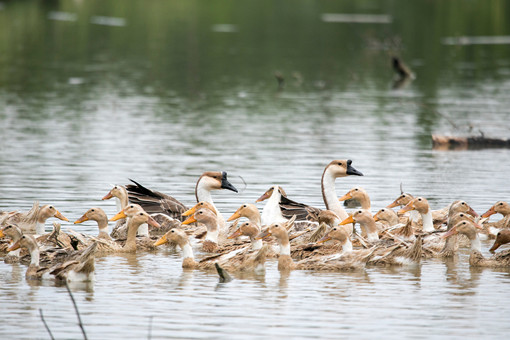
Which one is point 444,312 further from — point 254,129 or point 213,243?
point 254,129

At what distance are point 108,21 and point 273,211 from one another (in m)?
58.9

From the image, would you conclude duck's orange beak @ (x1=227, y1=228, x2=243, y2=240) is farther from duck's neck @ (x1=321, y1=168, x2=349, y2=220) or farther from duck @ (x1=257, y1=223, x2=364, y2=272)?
duck's neck @ (x1=321, y1=168, x2=349, y2=220)

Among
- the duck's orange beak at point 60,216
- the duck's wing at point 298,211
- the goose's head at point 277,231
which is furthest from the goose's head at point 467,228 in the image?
the duck's orange beak at point 60,216

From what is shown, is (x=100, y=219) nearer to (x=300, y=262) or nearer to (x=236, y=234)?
(x=236, y=234)


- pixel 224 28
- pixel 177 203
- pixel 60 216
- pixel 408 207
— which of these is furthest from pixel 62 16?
pixel 408 207

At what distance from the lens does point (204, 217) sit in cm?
1521

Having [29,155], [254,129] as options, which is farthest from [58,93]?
[29,155]

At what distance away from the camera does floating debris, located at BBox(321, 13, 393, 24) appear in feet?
241

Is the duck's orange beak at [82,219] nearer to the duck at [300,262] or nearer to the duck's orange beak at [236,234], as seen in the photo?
the duck's orange beak at [236,234]

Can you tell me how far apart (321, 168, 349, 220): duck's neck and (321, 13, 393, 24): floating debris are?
5600 centimetres

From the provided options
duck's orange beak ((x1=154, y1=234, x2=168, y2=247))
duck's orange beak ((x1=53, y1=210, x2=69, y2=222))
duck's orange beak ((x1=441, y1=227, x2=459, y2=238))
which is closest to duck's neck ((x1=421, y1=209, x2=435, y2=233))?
duck's orange beak ((x1=441, y1=227, x2=459, y2=238))

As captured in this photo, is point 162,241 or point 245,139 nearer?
point 162,241

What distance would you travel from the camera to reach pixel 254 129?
31047mm

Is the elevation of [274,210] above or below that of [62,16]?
below
